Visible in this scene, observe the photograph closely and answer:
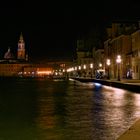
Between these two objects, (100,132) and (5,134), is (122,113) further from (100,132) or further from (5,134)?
(5,134)

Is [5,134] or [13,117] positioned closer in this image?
[5,134]

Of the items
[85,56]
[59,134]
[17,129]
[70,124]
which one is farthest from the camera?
[85,56]

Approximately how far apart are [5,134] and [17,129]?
122 centimetres

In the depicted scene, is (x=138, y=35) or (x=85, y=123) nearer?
Result: (x=85, y=123)

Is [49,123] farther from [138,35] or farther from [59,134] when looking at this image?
[138,35]

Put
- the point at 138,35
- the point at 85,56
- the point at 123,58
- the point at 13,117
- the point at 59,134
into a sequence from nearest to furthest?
the point at 59,134 < the point at 13,117 < the point at 138,35 < the point at 123,58 < the point at 85,56

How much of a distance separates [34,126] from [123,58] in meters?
83.8

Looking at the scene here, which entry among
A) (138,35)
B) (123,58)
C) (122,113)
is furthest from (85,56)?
(122,113)

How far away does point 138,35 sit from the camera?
284ft

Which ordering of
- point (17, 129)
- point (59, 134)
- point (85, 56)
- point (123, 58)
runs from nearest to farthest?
point (59, 134) < point (17, 129) < point (123, 58) < point (85, 56)

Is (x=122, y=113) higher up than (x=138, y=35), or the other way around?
(x=138, y=35)

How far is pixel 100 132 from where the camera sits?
1602 centimetres

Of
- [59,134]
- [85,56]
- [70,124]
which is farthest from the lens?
[85,56]

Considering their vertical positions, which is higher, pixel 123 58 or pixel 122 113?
pixel 123 58
